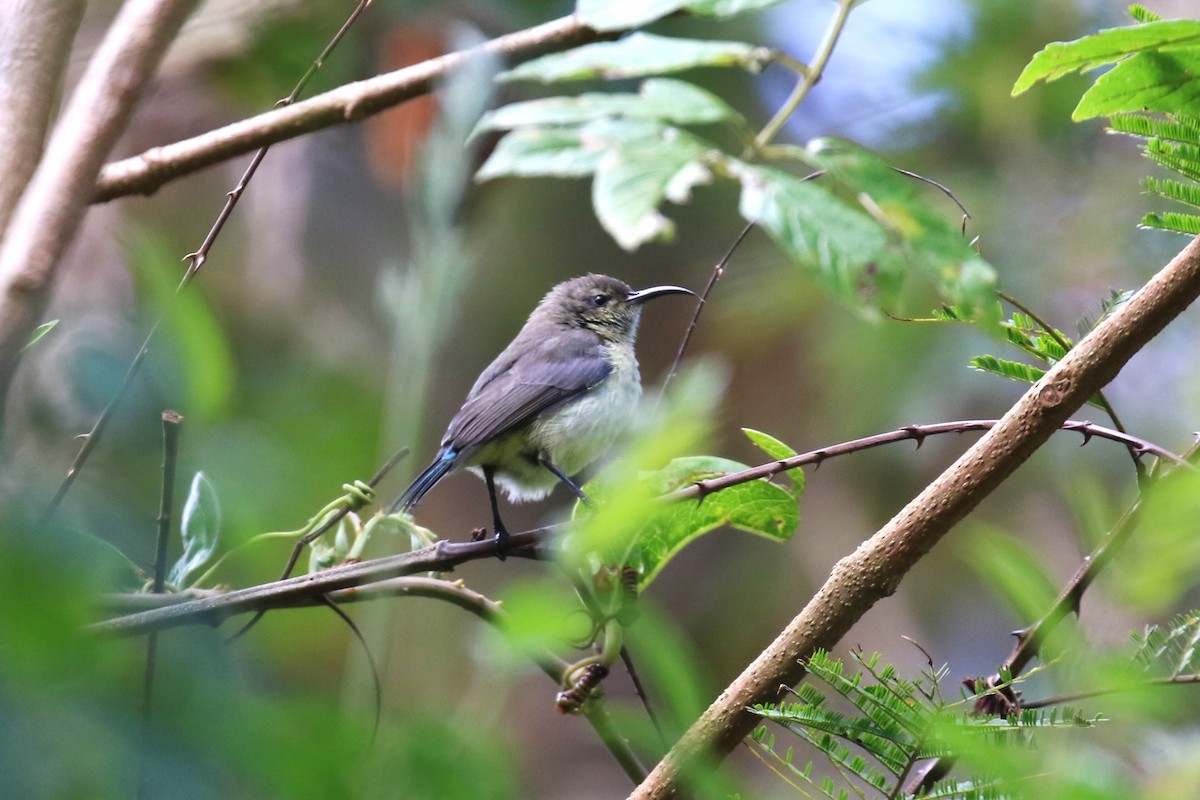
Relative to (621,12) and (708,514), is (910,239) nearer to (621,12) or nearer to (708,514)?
(621,12)

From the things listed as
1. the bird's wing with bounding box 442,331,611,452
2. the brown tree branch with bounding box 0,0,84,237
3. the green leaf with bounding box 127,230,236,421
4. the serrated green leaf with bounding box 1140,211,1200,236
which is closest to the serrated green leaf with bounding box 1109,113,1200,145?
the serrated green leaf with bounding box 1140,211,1200,236

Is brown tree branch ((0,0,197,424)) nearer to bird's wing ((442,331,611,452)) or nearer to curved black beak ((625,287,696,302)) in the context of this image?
bird's wing ((442,331,611,452))

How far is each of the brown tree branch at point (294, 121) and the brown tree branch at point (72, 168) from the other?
379 millimetres

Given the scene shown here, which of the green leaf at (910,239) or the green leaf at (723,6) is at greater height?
the green leaf at (723,6)

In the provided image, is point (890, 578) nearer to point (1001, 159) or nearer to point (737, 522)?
point (737, 522)

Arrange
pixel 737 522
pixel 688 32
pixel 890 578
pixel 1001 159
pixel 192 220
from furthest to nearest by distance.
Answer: pixel 192 220 → pixel 1001 159 → pixel 688 32 → pixel 737 522 → pixel 890 578

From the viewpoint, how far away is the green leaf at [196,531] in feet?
3.53

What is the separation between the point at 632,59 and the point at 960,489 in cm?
70

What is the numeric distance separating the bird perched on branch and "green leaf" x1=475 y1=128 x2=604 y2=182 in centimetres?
238

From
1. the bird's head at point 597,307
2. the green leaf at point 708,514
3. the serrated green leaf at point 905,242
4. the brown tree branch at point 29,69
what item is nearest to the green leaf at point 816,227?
the serrated green leaf at point 905,242

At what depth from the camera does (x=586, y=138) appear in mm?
913

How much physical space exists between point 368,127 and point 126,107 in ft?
18.2

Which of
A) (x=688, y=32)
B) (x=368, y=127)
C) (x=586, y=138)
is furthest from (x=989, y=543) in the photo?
(x=368, y=127)

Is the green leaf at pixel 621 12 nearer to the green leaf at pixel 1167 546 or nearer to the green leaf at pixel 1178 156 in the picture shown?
the green leaf at pixel 1167 546
